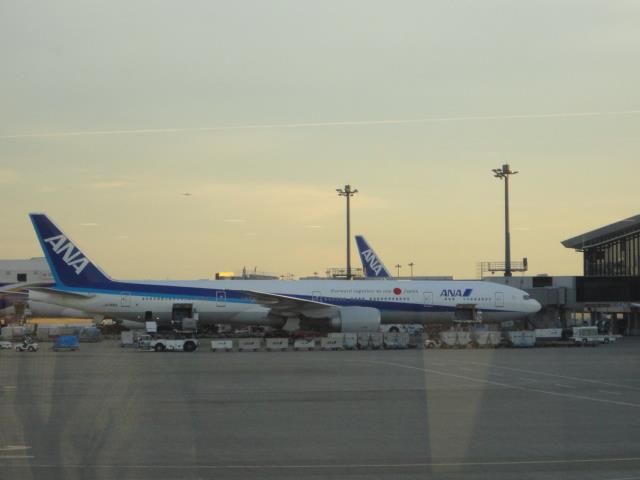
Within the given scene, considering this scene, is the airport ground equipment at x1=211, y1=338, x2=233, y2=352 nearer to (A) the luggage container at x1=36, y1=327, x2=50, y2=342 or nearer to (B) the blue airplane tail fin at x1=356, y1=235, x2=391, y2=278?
(A) the luggage container at x1=36, y1=327, x2=50, y2=342

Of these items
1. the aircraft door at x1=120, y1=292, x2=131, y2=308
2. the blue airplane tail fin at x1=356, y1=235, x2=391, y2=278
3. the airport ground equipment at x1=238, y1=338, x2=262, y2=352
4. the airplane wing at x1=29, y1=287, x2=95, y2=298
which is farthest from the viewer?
the blue airplane tail fin at x1=356, y1=235, x2=391, y2=278

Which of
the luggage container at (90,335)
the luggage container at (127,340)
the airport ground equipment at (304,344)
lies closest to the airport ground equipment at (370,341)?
the airport ground equipment at (304,344)

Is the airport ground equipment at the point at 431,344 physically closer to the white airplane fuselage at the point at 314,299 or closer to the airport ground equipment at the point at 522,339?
the airport ground equipment at the point at 522,339

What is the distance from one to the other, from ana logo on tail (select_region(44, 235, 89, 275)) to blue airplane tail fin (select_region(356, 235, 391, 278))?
4298 centimetres

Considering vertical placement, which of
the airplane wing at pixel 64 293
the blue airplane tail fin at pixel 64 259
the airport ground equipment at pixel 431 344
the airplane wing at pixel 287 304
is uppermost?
the blue airplane tail fin at pixel 64 259

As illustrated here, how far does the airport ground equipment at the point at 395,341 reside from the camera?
52.6 metres

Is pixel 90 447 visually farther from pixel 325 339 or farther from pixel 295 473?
pixel 325 339

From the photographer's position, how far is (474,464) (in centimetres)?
1466

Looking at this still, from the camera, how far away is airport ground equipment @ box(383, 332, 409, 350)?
52594 millimetres

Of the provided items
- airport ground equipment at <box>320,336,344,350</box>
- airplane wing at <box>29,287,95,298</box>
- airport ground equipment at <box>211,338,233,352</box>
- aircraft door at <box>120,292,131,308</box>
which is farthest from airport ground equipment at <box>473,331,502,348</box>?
airplane wing at <box>29,287,95,298</box>

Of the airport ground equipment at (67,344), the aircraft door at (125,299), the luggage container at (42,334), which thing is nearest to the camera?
the airport ground equipment at (67,344)

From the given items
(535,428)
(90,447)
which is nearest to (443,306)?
(535,428)

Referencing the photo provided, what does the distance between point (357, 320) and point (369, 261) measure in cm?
4310

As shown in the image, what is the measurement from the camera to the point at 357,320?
54.9m
